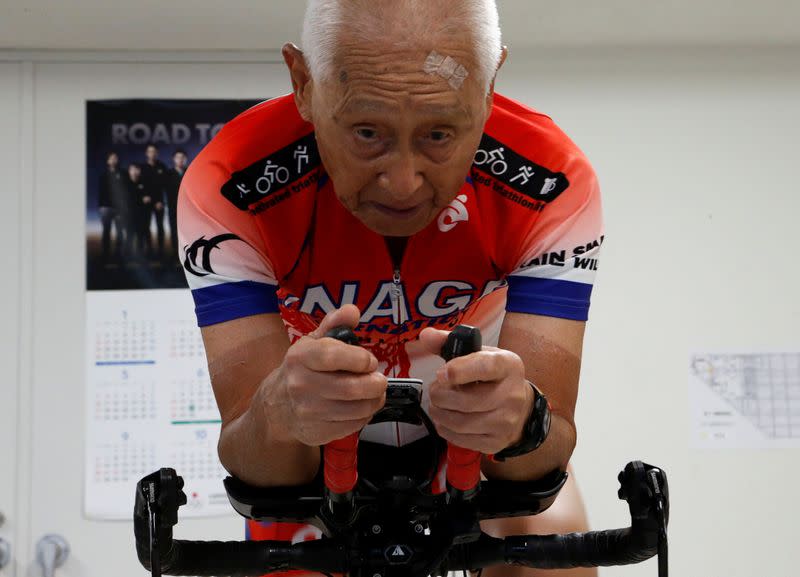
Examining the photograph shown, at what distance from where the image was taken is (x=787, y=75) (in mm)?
2211

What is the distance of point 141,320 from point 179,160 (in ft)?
1.26

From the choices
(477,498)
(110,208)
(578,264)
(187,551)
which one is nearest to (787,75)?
(578,264)

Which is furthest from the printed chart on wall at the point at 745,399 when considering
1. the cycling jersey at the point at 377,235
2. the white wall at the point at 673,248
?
the cycling jersey at the point at 377,235

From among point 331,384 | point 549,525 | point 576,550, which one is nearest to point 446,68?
point 331,384

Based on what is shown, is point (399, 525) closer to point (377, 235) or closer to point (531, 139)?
point (377, 235)

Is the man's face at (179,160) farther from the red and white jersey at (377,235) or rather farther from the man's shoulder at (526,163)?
the man's shoulder at (526,163)

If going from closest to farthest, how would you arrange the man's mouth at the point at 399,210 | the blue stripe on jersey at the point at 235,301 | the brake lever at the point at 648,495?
the brake lever at the point at 648,495 < the man's mouth at the point at 399,210 < the blue stripe on jersey at the point at 235,301

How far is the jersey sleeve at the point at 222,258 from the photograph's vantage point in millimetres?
977

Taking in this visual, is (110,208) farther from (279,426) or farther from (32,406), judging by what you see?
(279,426)

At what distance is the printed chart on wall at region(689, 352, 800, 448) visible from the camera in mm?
2164

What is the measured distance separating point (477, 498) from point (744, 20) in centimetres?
163

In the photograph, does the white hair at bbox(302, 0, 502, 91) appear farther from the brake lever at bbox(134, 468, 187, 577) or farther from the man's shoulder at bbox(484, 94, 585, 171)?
the brake lever at bbox(134, 468, 187, 577)

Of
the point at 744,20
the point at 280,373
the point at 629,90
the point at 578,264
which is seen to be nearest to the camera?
the point at 280,373

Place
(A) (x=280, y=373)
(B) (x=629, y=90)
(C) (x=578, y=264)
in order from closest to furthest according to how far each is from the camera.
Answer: (A) (x=280, y=373), (C) (x=578, y=264), (B) (x=629, y=90)
